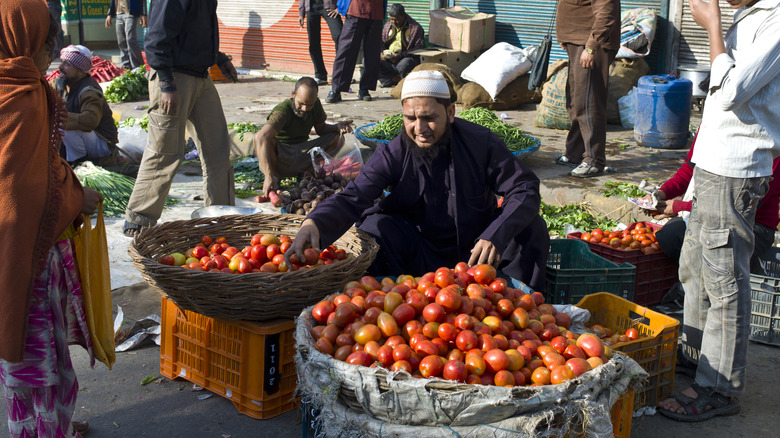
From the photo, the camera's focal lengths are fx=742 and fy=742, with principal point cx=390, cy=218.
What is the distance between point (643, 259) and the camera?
448 centimetres

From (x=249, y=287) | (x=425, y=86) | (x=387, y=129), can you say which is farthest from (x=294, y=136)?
(x=249, y=287)

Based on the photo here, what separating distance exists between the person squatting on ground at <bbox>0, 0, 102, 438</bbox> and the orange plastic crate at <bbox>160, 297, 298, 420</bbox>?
27.2 inches

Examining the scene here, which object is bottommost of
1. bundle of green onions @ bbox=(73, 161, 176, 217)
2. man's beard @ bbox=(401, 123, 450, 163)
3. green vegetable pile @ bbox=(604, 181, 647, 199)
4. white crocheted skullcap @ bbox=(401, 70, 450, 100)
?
bundle of green onions @ bbox=(73, 161, 176, 217)

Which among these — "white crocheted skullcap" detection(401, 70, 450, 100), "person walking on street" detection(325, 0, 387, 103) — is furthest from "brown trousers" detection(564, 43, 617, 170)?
"person walking on street" detection(325, 0, 387, 103)

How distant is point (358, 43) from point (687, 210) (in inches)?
290

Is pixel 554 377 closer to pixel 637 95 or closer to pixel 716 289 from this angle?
pixel 716 289

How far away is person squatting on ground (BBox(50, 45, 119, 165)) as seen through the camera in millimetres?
6695

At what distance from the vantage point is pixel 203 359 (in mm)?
3584

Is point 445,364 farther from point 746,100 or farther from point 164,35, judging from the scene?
point 164,35

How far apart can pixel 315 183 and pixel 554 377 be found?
4.57 metres

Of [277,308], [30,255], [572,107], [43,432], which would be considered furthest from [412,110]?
[572,107]

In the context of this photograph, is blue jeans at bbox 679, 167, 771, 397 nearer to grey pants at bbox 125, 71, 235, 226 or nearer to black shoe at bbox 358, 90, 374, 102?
grey pants at bbox 125, 71, 235, 226

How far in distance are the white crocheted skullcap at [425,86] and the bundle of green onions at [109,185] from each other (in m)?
3.81

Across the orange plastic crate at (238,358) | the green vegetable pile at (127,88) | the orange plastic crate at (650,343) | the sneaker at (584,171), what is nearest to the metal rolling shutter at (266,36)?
the green vegetable pile at (127,88)
